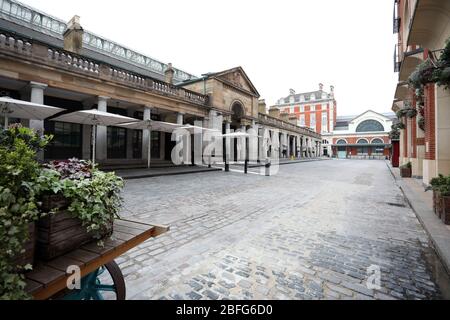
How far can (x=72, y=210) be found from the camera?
1.58 m

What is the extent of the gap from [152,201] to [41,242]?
503 centimetres

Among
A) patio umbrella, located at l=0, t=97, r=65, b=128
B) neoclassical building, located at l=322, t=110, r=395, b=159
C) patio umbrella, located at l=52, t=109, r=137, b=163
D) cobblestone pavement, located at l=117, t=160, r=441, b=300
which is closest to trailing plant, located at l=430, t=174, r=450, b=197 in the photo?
cobblestone pavement, located at l=117, t=160, r=441, b=300

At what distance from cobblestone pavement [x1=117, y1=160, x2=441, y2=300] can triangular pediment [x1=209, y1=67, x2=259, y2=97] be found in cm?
1735

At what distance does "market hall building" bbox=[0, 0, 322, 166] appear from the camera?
10.0m

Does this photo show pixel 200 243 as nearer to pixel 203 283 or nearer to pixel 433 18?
pixel 203 283

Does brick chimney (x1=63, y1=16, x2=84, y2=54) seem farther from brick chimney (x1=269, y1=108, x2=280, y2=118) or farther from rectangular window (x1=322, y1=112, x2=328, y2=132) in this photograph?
rectangular window (x1=322, y1=112, x2=328, y2=132)

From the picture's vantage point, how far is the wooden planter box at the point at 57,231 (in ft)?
4.85

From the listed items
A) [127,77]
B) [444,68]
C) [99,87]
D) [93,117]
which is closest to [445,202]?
[444,68]

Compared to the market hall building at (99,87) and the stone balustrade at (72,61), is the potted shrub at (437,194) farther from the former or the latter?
the stone balustrade at (72,61)

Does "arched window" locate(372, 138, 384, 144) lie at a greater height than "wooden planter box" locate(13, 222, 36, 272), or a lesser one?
greater

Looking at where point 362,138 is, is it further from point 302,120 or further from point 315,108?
point 302,120

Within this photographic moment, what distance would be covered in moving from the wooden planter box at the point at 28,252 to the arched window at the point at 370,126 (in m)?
69.2

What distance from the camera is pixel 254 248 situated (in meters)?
3.56
